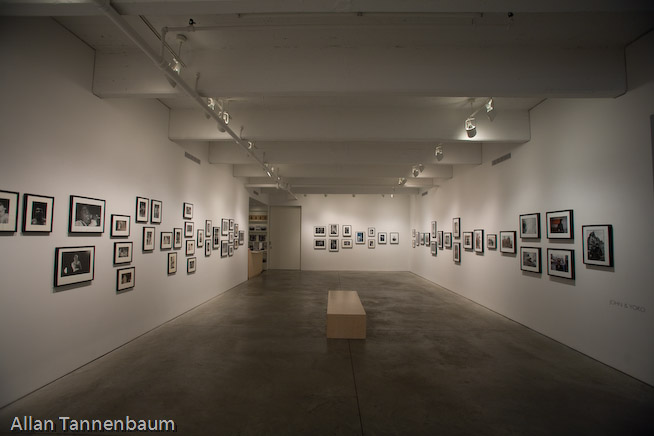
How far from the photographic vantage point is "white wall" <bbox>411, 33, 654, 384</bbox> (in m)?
3.70

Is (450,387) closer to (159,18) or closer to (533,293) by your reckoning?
(533,293)

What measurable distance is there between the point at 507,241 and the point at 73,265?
25.1 ft

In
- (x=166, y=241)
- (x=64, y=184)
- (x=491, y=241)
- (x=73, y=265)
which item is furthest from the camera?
(x=491, y=241)

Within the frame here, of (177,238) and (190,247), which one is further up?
(177,238)

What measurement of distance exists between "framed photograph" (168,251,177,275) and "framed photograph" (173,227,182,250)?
0.55 ft

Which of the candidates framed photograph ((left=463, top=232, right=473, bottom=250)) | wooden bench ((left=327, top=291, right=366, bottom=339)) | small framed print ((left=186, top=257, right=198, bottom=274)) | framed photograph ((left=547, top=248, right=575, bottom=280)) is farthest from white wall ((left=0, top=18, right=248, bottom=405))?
framed photograph ((left=463, top=232, right=473, bottom=250))

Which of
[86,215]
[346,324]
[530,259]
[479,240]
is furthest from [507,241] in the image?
[86,215]

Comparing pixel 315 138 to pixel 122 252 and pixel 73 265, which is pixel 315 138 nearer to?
pixel 122 252

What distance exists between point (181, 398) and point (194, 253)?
434 centimetres

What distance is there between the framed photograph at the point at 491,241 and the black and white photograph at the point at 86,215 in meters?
7.70

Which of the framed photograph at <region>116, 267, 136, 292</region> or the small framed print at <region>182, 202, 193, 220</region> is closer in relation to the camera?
the framed photograph at <region>116, 267, 136, 292</region>

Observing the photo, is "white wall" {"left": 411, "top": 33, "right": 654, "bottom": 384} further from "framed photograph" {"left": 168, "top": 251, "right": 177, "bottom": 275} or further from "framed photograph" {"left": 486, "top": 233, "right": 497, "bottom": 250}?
"framed photograph" {"left": 168, "top": 251, "right": 177, "bottom": 275}

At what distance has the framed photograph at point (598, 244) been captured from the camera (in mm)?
4102

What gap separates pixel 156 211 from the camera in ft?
18.1
